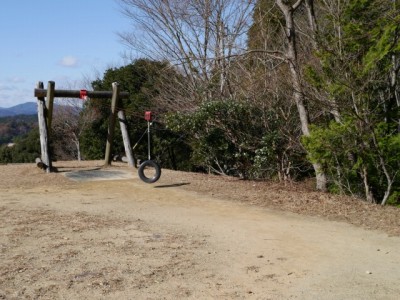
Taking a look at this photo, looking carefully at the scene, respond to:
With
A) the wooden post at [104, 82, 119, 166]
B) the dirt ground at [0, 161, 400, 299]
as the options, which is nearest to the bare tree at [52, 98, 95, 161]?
the wooden post at [104, 82, 119, 166]

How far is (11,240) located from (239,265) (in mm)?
2747

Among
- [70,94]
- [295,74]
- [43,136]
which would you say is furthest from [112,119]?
[295,74]

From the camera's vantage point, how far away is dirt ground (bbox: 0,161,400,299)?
4.72 m

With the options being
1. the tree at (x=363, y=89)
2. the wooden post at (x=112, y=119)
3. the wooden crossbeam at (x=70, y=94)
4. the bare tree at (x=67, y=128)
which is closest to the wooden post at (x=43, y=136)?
→ the wooden crossbeam at (x=70, y=94)

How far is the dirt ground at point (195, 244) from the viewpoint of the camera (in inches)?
186

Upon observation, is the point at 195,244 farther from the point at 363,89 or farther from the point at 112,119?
the point at 112,119

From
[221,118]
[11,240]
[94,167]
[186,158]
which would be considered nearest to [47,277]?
[11,240]

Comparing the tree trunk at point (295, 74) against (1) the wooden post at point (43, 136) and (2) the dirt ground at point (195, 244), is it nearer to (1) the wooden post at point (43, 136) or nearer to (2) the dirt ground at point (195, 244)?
(2) the dirt ground at point (195, 244)

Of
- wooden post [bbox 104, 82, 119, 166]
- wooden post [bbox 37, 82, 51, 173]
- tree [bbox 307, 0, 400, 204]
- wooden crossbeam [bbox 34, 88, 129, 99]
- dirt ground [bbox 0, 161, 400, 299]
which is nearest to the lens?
dirt ground [bbox 0, 161, 400, 299]

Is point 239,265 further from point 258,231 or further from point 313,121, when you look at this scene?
point 313,121

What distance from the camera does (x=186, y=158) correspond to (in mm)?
19844

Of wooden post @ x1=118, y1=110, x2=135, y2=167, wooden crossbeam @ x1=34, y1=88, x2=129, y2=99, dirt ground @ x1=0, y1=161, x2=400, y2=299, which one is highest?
wooden crossbeam @ x1=34, y1=88, x2=129, y2=99

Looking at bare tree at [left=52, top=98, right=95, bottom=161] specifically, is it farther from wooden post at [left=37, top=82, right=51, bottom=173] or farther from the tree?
the tree

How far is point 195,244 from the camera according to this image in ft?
20.3
